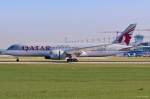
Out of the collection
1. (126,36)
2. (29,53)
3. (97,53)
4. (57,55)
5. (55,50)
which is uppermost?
(126,36)

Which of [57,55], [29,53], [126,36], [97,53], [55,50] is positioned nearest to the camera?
[57,55]

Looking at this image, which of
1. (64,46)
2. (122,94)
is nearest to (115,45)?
(64,46)

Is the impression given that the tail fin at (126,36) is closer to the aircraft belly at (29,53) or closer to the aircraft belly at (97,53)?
the aircraft belly at (97,53)

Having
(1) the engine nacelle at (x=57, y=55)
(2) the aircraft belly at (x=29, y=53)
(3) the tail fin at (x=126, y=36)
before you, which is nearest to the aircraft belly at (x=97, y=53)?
(3) the tail fin at (x=126, y=36)

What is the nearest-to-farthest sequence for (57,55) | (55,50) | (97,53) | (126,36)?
(57,55) < (55,50) < (97,53) < (126,36)

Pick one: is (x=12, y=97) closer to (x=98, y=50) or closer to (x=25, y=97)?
(x=25, y=97)

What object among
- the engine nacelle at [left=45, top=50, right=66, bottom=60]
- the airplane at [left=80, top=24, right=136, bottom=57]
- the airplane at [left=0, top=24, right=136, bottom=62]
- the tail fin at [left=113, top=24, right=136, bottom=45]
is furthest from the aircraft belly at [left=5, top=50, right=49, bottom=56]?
the tail fin at [left=113, top=24, right=136, bottom=45]

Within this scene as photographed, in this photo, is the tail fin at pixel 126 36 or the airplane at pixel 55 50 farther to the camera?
the tail fin at pixel 126 36

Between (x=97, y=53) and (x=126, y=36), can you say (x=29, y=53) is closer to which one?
(x=97, y=53)

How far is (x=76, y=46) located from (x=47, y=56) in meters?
7.52

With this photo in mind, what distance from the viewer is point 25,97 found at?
22062mm

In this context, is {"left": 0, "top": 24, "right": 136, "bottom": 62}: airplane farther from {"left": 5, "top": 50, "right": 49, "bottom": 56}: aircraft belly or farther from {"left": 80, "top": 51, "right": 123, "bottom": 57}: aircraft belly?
{"left": 80, "top": 51, "right": 123, "bottom": 57}: aircraft belly

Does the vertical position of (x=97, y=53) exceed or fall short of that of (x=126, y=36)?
it falls short

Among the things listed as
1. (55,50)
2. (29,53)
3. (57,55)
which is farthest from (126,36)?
(29,53)
